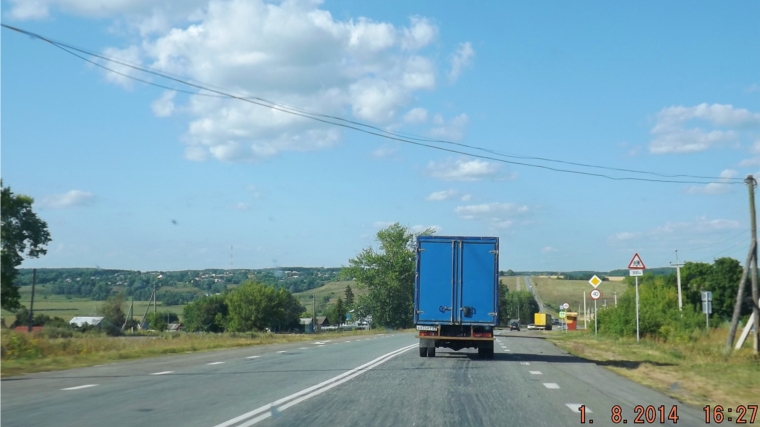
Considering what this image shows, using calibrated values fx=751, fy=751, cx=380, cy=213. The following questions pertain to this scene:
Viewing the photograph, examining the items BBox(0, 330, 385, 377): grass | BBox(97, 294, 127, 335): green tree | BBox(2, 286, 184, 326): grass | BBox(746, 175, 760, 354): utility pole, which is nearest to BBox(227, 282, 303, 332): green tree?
BBox(97, 294, 127, 335): green tree

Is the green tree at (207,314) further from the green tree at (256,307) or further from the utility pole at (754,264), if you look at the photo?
the utility pole at (754,264)

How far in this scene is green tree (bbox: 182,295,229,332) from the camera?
11525 cm

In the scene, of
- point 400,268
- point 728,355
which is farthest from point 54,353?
point 400,268

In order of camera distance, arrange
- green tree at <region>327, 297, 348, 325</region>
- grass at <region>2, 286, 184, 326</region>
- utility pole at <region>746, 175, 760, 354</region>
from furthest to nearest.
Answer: green tree at <region>327, 297, 348, 325</region> < grass at <region>2, 286, 184, 326</region> < utility pole at <region>746, 175, 760, 354</region>

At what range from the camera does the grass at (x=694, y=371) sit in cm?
1315

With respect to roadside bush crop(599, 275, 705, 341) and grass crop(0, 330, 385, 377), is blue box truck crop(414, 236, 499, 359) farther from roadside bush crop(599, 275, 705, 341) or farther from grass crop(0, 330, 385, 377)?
roadside bush crop(599, 275, 705, 341)

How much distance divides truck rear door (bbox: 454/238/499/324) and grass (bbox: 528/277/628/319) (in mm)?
123854

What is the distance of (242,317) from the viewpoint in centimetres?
11194

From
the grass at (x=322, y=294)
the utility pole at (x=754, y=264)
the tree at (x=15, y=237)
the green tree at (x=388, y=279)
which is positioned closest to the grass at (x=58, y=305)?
the tree at (x=15, y=237)

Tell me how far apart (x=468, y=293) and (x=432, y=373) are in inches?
204

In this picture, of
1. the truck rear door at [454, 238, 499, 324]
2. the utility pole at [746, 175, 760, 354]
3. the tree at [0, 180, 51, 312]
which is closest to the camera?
the truck rear door at [454, 238, 499, 324]

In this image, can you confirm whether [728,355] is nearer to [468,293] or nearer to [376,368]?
[468,293]

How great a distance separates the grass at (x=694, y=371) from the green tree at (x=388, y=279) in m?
65.2

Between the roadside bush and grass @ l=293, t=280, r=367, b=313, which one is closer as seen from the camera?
the roadside bush
